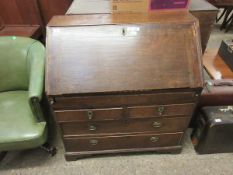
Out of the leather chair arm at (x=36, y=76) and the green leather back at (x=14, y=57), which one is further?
the green leather back at (x=14, y=57)

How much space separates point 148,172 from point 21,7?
1.90 meters

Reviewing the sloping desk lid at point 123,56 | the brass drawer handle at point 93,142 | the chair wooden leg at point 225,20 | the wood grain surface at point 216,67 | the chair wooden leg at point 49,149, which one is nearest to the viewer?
the sloping desk lid at point 123,56

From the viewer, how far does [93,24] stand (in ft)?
4.02

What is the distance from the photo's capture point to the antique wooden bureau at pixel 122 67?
45.1 inches

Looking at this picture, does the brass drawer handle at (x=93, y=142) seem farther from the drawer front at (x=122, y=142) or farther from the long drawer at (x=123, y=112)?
the long drawer at (x=123, y=112)

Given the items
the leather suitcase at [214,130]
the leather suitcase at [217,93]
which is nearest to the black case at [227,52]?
the leather suitcase at [217,93]

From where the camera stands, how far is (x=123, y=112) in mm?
1286

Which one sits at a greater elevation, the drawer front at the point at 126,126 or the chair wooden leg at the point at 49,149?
the drawer front at the point at 126,126

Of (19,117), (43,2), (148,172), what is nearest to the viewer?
(19,117)

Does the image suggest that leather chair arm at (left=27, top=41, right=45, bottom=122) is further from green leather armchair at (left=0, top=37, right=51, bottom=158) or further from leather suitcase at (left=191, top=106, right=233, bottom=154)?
leather suitcase at (left=191, top=106, right=233, bottom=154)

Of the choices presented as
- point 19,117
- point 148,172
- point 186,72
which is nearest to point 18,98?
point 19,117

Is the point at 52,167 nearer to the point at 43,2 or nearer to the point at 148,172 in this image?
the point at 148,172

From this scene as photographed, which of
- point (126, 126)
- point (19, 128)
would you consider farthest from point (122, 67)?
point (19, 128)

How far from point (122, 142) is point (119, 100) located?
0.45 meters
